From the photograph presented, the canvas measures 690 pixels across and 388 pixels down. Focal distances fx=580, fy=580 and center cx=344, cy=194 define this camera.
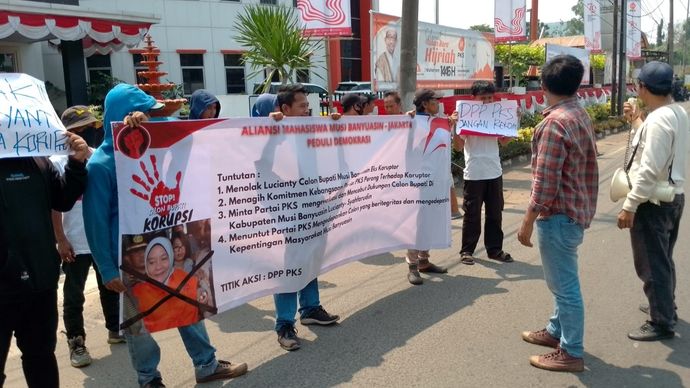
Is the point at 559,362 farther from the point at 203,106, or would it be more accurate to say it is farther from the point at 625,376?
the point at 203,106

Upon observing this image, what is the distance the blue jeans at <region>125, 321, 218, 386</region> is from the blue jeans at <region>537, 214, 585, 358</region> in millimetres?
2091

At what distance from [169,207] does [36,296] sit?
819mm

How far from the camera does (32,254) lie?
8.75ft

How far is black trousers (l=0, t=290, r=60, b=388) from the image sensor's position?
8.74ft

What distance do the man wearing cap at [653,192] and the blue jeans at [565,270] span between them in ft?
1.92

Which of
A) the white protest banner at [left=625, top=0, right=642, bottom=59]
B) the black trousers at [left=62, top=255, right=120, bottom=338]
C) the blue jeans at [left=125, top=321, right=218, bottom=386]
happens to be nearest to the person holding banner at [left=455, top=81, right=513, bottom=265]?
the blue jeans at [left=125, top=321, right=218, bottom=386]

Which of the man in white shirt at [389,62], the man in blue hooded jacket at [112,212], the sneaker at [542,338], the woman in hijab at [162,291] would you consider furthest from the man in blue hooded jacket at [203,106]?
the man in white shirt at [389,62]

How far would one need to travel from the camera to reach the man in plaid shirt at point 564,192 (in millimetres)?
3230

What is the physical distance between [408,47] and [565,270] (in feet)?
19.5

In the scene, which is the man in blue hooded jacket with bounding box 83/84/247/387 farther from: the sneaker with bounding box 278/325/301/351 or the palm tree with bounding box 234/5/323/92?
the palm tree with bounding box 234/5/323/92

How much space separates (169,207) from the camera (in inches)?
128

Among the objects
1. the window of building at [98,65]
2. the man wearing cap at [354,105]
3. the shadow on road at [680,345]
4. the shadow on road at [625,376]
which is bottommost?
the shadow on road at [625,376]

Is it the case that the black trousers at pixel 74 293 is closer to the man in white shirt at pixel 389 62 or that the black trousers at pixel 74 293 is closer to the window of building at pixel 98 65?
the man in white shirt at pixel 389 62

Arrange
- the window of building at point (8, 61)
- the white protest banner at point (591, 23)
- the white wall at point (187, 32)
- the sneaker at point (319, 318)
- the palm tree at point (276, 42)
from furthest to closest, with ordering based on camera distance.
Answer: the white wall at point (187, 32), the white protest banner at point (591, 23), the window of building at point (8, 61), the palm tree at point (276, 42), the sneaker at point (319, 318)
